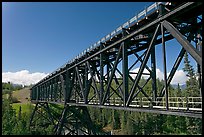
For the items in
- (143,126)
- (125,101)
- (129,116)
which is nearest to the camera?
(125,101)

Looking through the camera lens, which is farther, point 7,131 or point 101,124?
point 101,124

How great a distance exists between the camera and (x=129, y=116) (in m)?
84.1

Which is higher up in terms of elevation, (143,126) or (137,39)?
(137,39)

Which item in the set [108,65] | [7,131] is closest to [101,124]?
[7,131]

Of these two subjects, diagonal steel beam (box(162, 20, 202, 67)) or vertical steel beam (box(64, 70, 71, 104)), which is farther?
vertical steel beam (box(64, 70, 71, 104))

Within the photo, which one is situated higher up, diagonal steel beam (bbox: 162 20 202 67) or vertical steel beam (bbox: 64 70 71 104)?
diagonal steel beam (bbox: 162 20 202 67)

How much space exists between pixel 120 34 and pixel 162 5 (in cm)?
540

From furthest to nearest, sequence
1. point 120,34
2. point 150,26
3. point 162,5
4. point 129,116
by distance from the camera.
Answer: point 129,116 → point 120,34 → point 150,26 → point 162,5

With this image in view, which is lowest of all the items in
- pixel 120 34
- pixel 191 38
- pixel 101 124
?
pixel 101 124

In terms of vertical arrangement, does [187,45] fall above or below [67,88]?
above

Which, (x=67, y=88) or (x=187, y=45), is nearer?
(x=187, y=45)

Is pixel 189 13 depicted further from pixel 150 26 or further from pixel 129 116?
pixel 129 116

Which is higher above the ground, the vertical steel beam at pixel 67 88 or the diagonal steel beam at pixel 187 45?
the diagonal steel beam at pixel 187 45

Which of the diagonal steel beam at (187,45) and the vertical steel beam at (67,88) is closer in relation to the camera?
the diagonal steel beam at (187,45)
